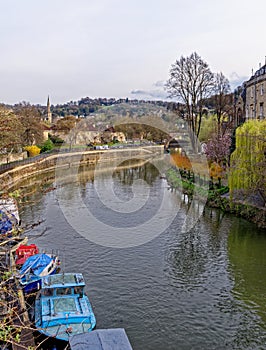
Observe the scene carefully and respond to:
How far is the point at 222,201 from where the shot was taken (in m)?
25.0

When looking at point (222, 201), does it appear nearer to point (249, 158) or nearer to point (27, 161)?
point (249, 158)

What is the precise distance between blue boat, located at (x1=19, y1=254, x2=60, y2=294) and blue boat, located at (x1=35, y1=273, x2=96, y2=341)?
600 mm

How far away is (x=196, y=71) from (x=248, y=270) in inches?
1072

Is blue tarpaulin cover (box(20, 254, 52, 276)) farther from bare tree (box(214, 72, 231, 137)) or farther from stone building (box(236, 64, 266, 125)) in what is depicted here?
bare tree (box(214, 72, 231, 137))

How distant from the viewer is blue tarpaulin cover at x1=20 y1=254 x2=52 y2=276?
47.5 feet

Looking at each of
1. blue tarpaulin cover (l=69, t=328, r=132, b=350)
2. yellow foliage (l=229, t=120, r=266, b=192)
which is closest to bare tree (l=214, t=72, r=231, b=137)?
yellow foliage (l=229, t=120, r=266, b=192)

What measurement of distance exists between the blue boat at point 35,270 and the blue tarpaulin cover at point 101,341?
5.18 m

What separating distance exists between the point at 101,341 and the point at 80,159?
161ft

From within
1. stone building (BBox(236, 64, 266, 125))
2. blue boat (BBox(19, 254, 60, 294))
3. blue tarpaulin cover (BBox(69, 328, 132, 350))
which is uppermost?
stone building (BBox(236, 64, 266, 125))

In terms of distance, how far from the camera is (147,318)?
12.2 metres

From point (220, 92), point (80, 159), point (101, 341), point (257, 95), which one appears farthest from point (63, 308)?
point (80, 159)

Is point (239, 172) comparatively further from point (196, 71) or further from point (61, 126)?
point (61, 126)

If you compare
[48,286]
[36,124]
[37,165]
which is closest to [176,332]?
[48,286]

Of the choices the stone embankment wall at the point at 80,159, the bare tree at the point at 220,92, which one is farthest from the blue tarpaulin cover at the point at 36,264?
the bare tree at the point at 220,92
